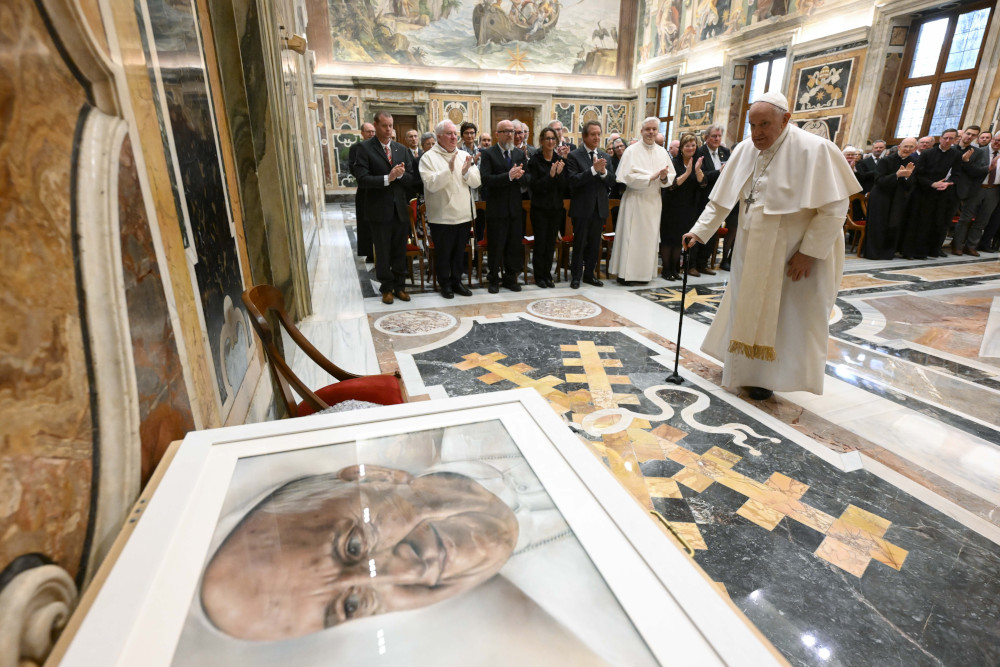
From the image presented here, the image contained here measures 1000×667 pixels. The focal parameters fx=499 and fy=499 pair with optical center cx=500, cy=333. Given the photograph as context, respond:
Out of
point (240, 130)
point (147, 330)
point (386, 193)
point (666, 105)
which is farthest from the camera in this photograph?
point (666, 105)

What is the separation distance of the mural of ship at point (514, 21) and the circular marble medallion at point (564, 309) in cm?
1503

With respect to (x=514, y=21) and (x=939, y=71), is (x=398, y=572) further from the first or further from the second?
(x=514, y=21)

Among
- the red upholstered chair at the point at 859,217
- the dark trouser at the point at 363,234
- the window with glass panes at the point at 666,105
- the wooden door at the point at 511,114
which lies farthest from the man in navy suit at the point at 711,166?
the wooden door at the point at 511,114

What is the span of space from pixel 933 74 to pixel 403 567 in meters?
13.3

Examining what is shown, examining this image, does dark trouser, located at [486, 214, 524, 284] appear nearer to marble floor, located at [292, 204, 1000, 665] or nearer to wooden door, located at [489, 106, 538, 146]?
marble floor, located at [292, 204, 1000, 665]

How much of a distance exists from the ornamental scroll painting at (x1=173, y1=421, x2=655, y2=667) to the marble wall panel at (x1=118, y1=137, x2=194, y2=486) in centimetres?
30

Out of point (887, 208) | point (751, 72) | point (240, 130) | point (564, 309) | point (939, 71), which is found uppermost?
point (751, 72)

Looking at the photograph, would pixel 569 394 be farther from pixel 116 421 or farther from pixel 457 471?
pixel 116 421

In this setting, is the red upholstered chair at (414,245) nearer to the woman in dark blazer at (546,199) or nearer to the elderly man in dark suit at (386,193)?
the elderly man in dark suit at (386,193)

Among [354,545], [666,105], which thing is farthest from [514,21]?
[354,545]

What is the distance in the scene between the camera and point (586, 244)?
634 centimetres

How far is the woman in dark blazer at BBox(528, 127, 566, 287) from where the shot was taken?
18.4 ft

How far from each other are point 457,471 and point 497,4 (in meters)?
19.5

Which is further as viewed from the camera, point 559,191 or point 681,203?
point 681,203
